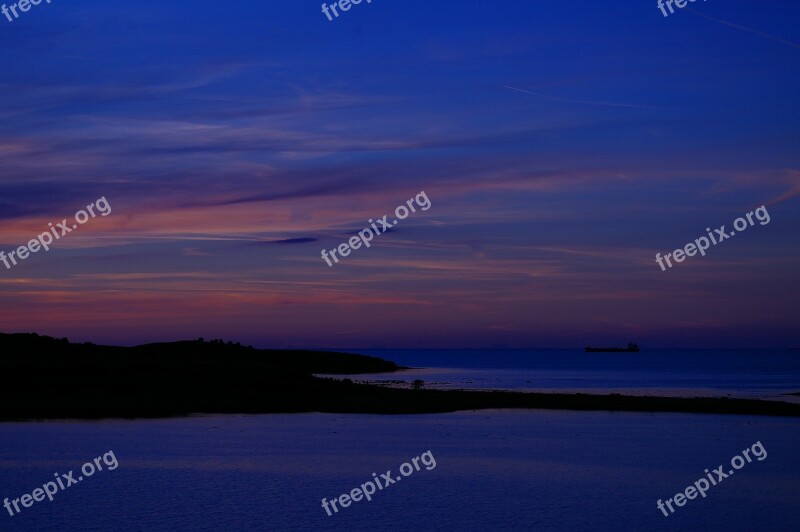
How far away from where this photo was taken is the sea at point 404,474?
1057 inches

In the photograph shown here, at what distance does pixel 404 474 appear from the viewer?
3425cm

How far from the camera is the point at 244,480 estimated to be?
32.5 metres

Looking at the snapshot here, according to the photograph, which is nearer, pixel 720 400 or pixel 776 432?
pixel 776 432

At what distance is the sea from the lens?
26844 millimetres

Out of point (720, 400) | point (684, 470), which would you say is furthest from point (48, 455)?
point (720, 400)

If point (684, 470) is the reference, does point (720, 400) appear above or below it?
below

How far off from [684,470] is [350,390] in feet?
120

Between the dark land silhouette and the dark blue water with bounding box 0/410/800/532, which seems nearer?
the dark blue water with bounding box 0/410/800/532

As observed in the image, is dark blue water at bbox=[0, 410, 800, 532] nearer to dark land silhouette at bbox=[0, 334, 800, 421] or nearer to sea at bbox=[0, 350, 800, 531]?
sea at bbox=[0, 350, 800, 531]

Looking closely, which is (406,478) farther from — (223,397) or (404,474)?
(223,397)

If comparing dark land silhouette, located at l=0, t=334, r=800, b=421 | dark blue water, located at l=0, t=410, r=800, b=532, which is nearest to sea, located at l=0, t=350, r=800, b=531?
dark blue water, located at l=0, t=410, r=800, b=532

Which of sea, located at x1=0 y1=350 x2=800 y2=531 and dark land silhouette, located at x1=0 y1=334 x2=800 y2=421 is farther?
dark land silhouette, located at x1=0 y1=334 x2=800 y2=421

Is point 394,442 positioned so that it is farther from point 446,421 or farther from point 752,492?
point 752,492

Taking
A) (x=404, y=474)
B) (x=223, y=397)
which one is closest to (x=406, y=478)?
(x=404, y=474)
